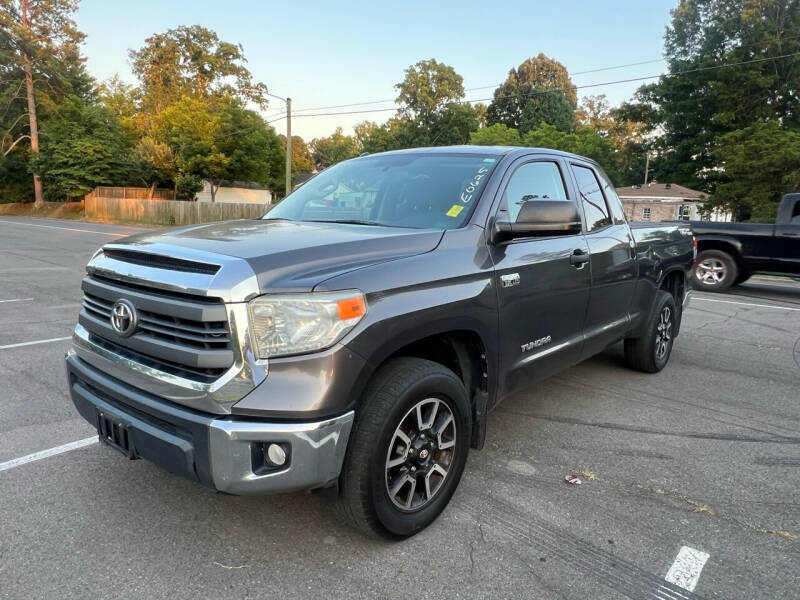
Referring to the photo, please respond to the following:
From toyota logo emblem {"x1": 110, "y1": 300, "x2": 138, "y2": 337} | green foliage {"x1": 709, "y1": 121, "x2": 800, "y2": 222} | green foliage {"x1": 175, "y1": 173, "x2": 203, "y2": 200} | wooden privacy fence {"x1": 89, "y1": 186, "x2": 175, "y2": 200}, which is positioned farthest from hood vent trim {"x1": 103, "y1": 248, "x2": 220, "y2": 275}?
wooden privacy fence {"x1": 89, "y1": 186, "x2": 175, "y2": 200}

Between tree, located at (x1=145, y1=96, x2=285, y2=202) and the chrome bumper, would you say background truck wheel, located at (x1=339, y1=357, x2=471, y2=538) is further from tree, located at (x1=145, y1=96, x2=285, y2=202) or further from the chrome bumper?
tree, located at (x1=145, y1=96, x2=285, y2=202)

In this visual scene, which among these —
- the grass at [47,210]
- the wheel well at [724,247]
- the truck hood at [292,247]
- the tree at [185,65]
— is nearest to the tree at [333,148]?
the tree at [185,65]

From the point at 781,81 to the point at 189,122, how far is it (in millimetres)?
37046

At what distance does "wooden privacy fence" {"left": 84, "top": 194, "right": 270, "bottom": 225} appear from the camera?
1389 inches

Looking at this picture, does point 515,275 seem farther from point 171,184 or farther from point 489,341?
point 171,184

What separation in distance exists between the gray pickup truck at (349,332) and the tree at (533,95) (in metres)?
54.0

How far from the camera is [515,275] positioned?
3.11 meters

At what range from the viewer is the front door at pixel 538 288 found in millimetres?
3102

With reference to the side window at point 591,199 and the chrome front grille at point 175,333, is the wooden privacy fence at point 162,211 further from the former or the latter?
the chrome front grille at point 175,333

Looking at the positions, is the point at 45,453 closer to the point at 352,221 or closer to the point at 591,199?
the point at 352,221

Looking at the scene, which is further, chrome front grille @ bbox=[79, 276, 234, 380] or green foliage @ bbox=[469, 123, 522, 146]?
green foliage @ bbox=[469, 123, 522, 146]

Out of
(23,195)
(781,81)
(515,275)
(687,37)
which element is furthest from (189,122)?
(515,275)

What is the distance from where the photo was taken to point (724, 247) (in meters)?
11.0

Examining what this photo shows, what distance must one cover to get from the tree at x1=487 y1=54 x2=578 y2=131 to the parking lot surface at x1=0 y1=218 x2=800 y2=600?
53.7 m
